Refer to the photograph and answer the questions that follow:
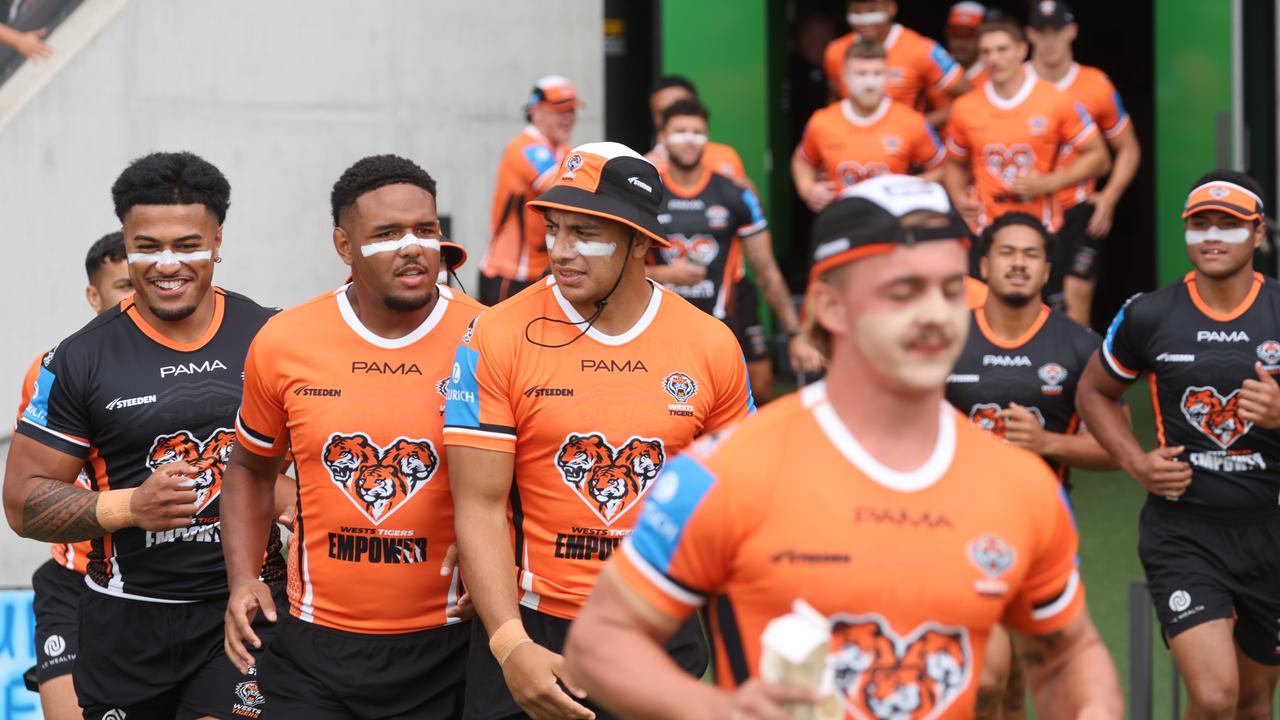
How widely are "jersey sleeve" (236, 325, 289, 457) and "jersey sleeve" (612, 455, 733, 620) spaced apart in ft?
7.96

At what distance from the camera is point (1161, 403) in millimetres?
7957

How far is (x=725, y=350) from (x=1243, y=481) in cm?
339

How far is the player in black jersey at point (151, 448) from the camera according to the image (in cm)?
607

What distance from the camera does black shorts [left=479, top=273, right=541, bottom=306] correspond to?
12305 millimetres

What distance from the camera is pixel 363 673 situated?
5504 millimetres

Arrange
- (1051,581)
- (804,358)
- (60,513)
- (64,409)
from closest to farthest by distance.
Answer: (1051,581)
(60,513)
(64,409)
(804,358)

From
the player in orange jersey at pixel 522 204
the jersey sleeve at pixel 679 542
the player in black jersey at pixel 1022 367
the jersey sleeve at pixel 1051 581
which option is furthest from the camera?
the player in orange jersey at pixel 522 204

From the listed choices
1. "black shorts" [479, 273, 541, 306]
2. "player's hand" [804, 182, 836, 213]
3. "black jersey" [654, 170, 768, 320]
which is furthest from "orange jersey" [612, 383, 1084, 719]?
"player's hand" [804, 182, 836, 213]

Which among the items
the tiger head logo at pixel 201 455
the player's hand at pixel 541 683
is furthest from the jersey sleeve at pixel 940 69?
the player's hand at pixel 541 683

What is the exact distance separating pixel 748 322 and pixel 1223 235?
5.04 metres

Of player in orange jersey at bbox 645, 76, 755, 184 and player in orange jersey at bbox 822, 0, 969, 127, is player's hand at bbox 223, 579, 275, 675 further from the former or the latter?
player in orange jersey at bbox 822, 0, 969, 127

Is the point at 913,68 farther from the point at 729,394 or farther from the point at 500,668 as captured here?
the point at 500,668

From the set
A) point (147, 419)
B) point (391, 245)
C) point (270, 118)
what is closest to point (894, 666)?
point (391, 245)

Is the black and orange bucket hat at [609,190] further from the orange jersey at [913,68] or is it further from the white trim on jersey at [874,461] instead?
the orange jersey at [913,68]
